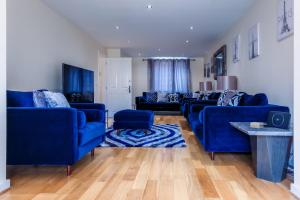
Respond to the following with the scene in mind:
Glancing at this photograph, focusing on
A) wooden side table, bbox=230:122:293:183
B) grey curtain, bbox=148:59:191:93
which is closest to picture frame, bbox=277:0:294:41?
wooden side table, bbox=230:122:293:183

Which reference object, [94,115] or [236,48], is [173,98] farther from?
[94,115]

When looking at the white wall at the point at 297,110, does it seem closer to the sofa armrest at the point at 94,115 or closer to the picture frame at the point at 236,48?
the sofa armrest at the point at 94,115

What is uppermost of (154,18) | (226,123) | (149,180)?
(154,18)

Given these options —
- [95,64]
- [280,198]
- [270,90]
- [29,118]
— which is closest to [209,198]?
[280,198]

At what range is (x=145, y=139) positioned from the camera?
442cm

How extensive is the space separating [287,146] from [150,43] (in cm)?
614

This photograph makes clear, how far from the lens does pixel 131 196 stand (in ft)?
6.59

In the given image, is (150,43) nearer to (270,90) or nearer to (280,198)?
(270,90)

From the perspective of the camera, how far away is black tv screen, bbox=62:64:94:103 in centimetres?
475

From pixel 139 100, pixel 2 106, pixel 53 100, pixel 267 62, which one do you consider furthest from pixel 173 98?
pixel 2 106

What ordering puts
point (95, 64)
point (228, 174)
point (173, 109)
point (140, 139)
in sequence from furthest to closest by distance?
point (173, 109)
point (95, 64)
point (140, 139)
point (228, 174)

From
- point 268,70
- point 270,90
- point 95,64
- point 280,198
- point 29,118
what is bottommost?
point 280,198

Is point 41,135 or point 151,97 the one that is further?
point 151,97

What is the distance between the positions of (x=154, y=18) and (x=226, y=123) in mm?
3101
